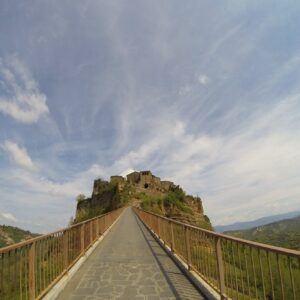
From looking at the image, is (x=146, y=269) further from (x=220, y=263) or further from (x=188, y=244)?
(x=220, y=263)

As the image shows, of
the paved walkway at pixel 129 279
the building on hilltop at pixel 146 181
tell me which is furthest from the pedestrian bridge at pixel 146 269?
the building on hilltop at pixel 146 181

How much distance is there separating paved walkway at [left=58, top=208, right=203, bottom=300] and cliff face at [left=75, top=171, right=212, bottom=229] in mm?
41568

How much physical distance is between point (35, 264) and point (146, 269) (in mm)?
3862

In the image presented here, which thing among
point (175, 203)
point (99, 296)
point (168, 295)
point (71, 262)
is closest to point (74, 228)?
point (71, 262)

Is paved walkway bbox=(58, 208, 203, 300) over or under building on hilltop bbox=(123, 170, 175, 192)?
under

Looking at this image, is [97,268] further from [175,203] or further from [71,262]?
[175,203]

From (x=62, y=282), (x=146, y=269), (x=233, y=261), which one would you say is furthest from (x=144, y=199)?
(x=233, y=261)

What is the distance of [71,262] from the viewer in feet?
29.2

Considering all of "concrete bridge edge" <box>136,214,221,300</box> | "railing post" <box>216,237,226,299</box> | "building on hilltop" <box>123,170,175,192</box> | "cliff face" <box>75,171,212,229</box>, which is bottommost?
"concrete bridge edge" <box>136,214,221,300</box>

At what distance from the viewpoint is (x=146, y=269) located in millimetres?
8812

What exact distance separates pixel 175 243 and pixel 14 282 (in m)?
6.67

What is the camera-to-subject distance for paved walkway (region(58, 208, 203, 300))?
646 cm

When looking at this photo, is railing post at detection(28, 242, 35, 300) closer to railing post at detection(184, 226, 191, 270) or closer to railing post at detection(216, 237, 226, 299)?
railing post at detection(216, 237, 226, 299)

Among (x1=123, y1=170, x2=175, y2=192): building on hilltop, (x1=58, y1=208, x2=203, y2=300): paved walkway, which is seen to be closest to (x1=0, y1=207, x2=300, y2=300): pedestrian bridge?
(x1=58, y1=208, x2=203, y2=300): paved walkway
